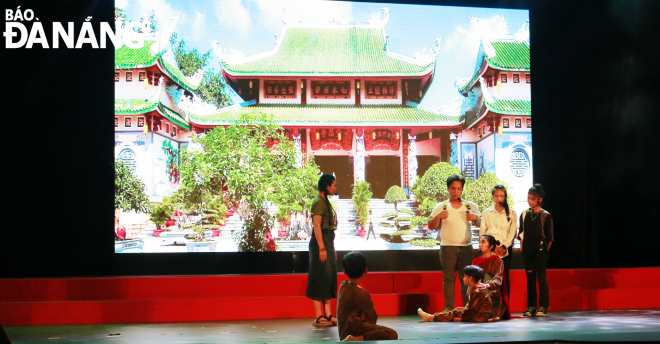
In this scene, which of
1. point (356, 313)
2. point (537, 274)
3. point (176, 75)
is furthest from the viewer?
point (176, 75)

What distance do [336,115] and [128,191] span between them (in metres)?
2.29

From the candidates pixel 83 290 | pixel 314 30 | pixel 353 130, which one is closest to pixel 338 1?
pixel 314 30

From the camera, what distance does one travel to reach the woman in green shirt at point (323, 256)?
359 cm

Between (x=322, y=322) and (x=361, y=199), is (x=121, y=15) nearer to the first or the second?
(x=361, y=199)

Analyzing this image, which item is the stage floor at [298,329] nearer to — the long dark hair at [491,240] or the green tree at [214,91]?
the long dark hair at [491,240]

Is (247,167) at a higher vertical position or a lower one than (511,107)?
lower

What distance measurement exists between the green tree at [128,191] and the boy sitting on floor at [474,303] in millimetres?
3064

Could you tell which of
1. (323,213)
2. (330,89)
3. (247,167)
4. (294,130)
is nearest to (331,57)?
(330,89)

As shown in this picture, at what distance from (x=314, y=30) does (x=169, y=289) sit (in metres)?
2.94

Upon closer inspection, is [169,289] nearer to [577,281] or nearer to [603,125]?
[577,281]

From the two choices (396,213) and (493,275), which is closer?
(493,275)

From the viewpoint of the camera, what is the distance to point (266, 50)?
224 inches

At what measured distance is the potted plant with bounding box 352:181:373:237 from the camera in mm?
5609

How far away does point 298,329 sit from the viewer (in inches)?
139
